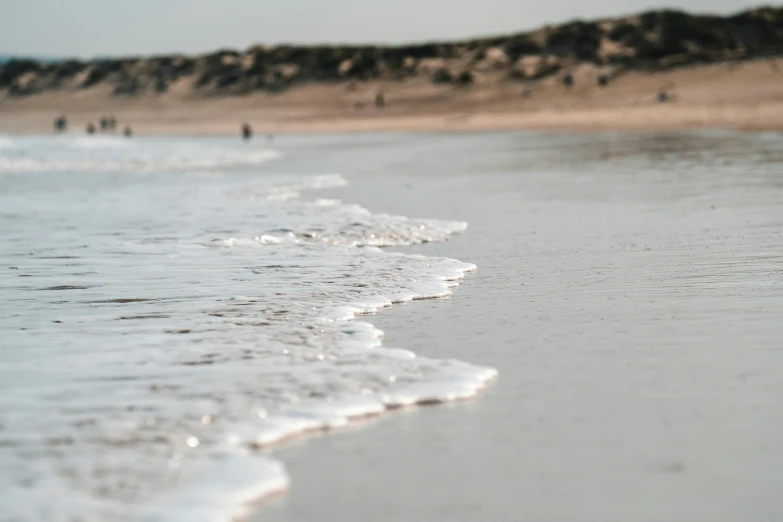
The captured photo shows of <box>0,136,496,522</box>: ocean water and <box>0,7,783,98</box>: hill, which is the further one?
<box>0,7,783,98</box>: hill

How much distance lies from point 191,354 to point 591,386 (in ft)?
7.79

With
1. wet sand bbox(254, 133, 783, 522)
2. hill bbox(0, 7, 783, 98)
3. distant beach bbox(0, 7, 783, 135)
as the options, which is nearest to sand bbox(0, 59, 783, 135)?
distant beach bbox(0, 7, 783, 135)

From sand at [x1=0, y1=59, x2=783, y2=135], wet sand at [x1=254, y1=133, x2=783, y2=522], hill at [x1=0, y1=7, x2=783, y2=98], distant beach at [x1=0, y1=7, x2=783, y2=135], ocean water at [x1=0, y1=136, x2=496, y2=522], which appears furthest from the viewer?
hill at [x1=0, y1=7, x2=783, y2=98]

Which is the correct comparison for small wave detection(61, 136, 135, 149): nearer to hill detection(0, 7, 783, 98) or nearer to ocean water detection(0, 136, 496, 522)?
hill detection(0, 7, 783, 98)

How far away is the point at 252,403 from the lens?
534 centimetres

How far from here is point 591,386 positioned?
539cm

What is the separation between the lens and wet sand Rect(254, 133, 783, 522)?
4039 millimetres

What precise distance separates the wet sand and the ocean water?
0.28 meters

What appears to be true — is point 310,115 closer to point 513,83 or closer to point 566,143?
point 513,83

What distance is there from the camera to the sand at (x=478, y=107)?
40.9 meters

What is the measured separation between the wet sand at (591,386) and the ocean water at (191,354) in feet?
0.93

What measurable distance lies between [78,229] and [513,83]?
5433cm

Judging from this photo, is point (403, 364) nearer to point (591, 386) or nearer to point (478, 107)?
point (591, 386)

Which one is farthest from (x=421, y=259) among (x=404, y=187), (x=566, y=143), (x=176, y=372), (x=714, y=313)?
(x=566, y=143)
